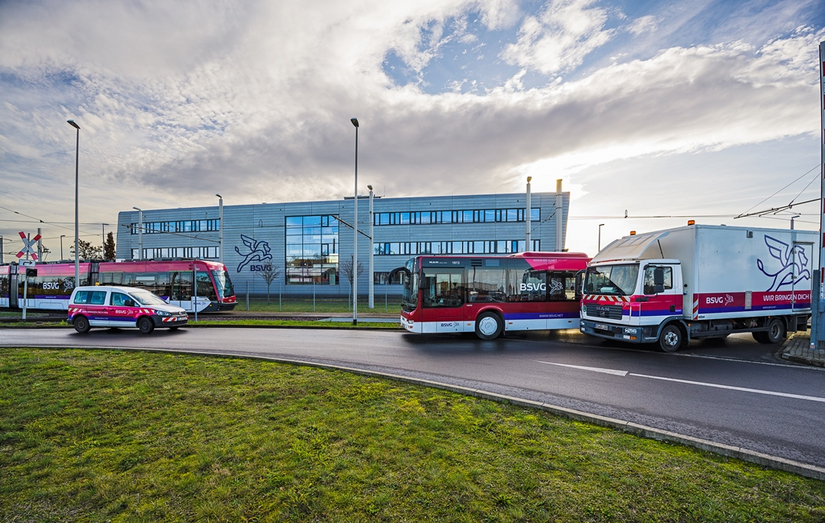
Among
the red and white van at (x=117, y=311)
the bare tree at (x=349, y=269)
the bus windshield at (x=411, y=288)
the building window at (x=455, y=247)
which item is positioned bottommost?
the red and white van at (x=117, y=311)

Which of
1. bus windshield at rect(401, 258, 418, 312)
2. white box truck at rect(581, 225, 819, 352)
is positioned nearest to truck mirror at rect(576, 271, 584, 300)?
white box truck at rect(581, 225, 819, 352)

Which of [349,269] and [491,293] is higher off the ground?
[349,269]

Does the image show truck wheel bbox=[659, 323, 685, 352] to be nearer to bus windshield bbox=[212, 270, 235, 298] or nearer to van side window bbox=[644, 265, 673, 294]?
van side window bbox=[644, 265, 673, 294]

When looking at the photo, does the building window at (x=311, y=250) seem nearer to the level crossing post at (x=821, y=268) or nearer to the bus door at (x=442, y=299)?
the bus door at (x=442, y=299)

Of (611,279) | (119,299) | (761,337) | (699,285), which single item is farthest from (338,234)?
(761,337)

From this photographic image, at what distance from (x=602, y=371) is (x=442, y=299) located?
551 cm

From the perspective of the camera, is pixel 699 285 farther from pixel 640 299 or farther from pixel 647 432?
pixel 647 432

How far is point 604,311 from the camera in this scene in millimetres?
10766

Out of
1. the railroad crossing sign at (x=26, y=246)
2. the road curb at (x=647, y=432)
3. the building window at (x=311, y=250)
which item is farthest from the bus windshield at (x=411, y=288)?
the building window at (x=311, y=250)

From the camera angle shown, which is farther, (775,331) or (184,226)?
(184,226)

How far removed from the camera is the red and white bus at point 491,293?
1229 centimetres

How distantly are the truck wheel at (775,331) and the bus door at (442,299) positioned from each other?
9.34m

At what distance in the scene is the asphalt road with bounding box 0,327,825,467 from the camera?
16.3ft

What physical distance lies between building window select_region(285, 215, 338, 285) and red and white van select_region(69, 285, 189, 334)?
1134 inches
